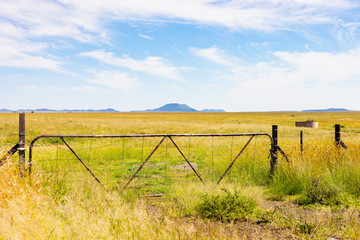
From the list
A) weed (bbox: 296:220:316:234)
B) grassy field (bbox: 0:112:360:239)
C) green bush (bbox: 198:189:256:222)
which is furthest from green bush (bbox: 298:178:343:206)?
weed (bbox: 296:220:316:234)

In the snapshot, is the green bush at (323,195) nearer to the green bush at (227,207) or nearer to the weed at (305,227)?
the green bush at (227,207)

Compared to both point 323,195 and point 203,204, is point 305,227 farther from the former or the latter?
point 323,195

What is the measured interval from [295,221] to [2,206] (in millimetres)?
5199

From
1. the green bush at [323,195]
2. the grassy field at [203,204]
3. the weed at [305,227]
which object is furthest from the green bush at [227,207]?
the green bush at [323,195]

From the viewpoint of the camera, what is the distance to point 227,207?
6137mm

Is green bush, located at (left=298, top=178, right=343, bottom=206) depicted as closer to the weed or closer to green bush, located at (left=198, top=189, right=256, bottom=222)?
green bush, located at (left=198, top=189, right=256, bottom=222)

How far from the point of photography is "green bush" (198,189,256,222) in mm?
5961

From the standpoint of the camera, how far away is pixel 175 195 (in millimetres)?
7223

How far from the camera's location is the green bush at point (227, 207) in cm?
596

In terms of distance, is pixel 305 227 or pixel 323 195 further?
pixel 323 195

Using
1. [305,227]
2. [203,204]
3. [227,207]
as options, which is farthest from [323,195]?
[203,204]

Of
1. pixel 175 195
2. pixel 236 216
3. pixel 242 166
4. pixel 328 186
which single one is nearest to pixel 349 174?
pixel 328 186

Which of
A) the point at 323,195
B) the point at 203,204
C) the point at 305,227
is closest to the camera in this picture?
the point at 305,227

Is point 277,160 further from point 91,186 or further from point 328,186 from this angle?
point 91,186
